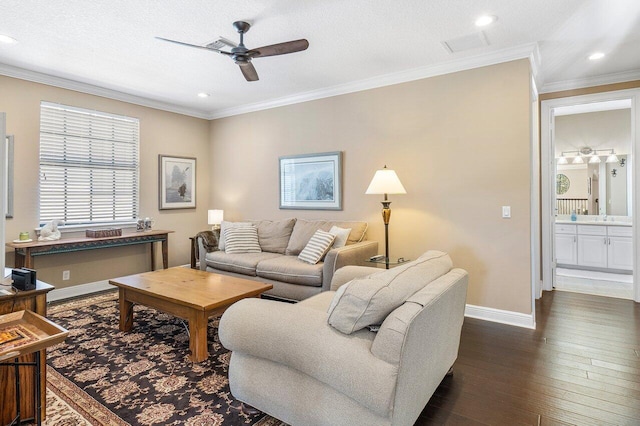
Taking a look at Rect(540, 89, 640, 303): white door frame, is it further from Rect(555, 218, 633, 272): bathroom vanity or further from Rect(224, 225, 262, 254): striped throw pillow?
Rect(224, 225, 262, 254): striped throw pillow

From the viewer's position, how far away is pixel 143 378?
7.74ft

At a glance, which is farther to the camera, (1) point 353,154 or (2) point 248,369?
(1) point 353,154

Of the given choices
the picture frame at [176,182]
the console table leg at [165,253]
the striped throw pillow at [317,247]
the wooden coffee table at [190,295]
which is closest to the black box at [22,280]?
the wooden coffee table at [190,295]

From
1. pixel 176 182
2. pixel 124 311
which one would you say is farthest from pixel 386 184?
pixel 176 182

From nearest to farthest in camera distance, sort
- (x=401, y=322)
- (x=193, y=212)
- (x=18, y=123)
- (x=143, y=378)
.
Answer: (x=401, y=322)
(x=143, y=378)
(x=18, y=123)
(x=193, y=212)

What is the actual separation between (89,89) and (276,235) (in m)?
3.15

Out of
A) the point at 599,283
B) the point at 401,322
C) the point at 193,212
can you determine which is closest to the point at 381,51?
the point at 401,322

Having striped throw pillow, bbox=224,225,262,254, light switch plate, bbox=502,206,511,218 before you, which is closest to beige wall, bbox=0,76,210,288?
striped throw pillow, bbox=224,225,262,254

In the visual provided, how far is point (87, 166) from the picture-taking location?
458 cm

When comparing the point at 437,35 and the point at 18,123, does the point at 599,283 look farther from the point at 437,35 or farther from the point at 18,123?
the point at 18,123

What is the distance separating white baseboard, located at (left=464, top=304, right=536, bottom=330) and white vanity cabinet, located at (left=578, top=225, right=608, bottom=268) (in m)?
3.41

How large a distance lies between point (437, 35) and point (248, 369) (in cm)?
313

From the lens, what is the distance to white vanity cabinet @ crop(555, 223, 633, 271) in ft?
17.9

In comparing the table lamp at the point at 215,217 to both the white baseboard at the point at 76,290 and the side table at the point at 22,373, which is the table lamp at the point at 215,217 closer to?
the white baseboard at the point at 76,290
